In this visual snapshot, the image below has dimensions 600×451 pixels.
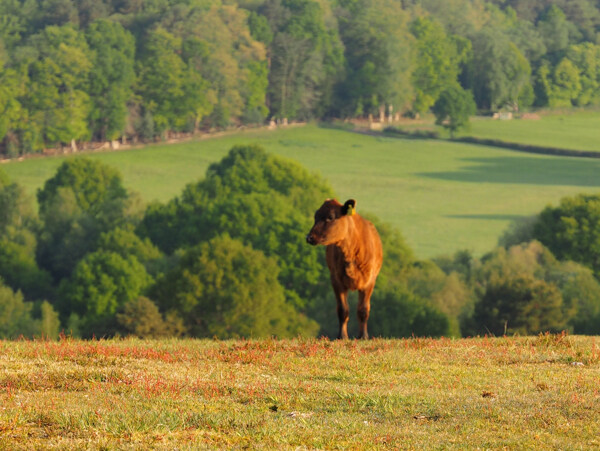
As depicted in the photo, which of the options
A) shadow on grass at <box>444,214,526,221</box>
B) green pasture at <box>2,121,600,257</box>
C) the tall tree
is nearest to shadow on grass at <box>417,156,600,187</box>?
green pasture at <box>2,121,600,257</box>

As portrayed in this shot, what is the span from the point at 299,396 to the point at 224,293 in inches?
2138

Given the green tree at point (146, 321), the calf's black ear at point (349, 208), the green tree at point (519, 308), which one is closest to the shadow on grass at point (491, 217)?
the green tree at point (519, 308)

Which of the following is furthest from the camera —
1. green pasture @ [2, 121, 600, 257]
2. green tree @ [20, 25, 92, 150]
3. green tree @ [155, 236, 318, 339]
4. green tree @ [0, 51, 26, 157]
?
green tree @ [20, 25, 92, 150]

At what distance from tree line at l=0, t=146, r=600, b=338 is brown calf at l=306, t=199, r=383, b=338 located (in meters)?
38.5

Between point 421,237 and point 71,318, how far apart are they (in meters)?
60.7

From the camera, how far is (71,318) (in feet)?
255

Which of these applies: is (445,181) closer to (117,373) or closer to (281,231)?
(281,231)

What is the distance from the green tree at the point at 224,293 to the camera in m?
66.5

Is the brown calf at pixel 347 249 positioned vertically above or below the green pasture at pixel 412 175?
above

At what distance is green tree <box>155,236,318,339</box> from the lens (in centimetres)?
6650

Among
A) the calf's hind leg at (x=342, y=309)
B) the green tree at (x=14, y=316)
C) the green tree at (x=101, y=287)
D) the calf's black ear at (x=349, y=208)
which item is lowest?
the green tree at (x=14, y=316)

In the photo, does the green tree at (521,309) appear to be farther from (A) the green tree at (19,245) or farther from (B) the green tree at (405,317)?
(A) the green tree at (19,245)

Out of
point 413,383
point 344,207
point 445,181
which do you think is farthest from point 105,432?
point 445,181

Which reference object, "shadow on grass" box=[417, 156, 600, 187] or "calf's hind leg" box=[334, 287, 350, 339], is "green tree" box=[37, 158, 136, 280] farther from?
"calf's hind leg" box=[334, 287, 350, 339]
